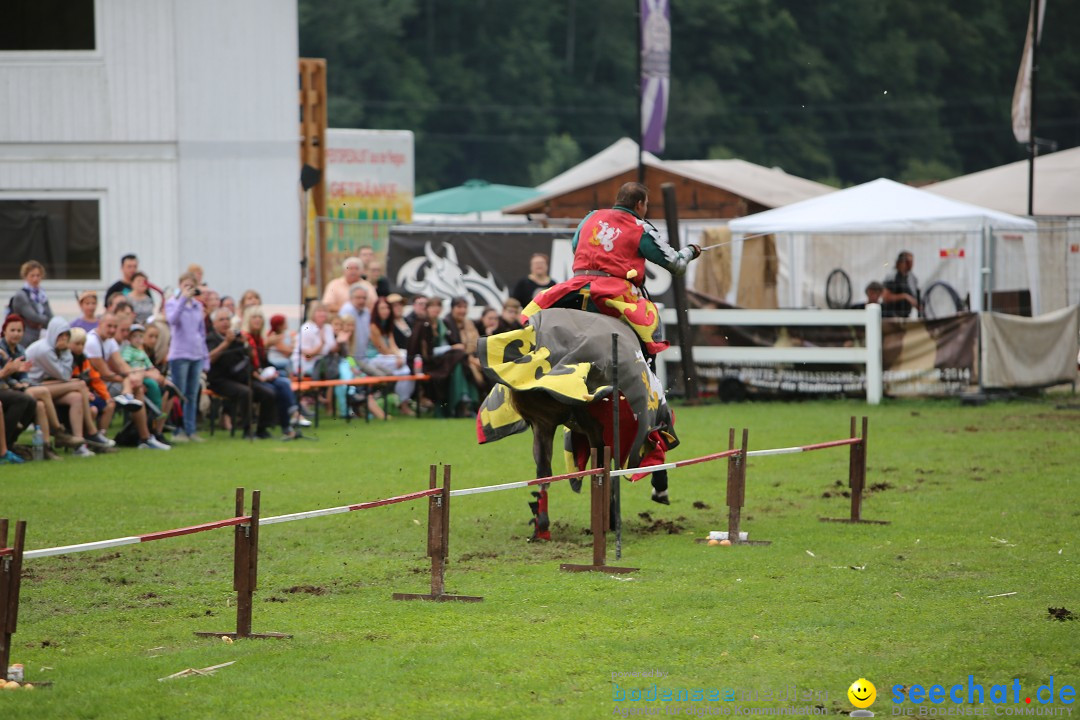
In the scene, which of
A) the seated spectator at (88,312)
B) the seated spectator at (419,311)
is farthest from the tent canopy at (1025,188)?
the seated spectator at (88,312)

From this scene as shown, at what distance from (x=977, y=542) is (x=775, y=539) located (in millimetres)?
1429

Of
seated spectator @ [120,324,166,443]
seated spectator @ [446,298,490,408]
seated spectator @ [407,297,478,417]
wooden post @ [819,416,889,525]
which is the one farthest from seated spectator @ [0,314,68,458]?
wooden post @ [819,416,889,525]

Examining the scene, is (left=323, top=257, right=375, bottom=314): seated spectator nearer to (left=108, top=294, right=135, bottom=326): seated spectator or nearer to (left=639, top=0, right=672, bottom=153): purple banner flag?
(left=108, top=294, right=135, bottom=326): seated spectator

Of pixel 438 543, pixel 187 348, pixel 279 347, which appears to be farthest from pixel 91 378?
pixel 438 543

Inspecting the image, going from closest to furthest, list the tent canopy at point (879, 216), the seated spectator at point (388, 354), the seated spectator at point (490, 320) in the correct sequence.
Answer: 1. the seated spectator at point (490, 320)
2. the seated spectator at point (388, 354)
3. the tent canopy at point (879, 216)

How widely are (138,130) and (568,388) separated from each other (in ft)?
41.0

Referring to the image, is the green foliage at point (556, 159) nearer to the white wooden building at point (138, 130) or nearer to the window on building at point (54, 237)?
the white wooden building at point (138, 130)

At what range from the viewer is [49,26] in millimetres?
20656

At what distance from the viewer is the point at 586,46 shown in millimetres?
74062

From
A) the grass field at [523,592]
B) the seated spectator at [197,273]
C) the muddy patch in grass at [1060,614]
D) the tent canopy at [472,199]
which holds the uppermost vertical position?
the tent canopy at [472,199]

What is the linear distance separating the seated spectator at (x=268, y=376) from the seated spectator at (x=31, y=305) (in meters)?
2.34

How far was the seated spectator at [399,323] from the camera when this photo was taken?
20.6 meters

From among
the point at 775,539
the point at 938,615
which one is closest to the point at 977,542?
the point at 775,539

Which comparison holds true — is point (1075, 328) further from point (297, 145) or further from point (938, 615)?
point (938, 615)
